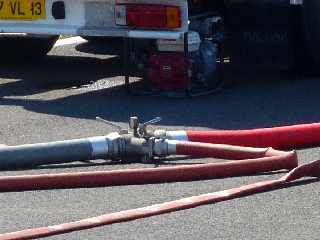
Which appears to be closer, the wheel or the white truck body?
the white truck body

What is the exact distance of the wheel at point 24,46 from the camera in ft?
38.6

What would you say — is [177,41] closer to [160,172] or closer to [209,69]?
[209,69]

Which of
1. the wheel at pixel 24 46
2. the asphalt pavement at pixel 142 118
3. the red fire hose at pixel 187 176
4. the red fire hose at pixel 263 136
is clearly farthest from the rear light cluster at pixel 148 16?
the wheel at pixel 24 46

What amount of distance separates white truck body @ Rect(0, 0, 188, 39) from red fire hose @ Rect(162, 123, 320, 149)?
1849 millimetres

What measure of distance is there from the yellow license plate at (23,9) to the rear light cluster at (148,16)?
0.68m

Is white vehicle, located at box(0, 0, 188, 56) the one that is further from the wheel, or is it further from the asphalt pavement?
the wheel

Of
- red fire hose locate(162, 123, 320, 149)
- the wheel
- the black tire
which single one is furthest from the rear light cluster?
the wheel

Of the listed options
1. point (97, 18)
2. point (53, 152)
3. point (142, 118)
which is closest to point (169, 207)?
point (53, 152)

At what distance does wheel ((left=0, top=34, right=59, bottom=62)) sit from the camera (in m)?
11.8

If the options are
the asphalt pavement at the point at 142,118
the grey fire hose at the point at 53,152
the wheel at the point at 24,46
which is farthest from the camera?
the wheel at the point at 24,46

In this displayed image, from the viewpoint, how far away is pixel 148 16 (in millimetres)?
A: 8969

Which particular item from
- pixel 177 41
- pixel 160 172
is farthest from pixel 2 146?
pixel 177 41

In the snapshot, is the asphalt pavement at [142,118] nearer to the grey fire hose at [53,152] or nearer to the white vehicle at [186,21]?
the grey fire hose at [53,152]

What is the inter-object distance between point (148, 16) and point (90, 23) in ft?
1.80
